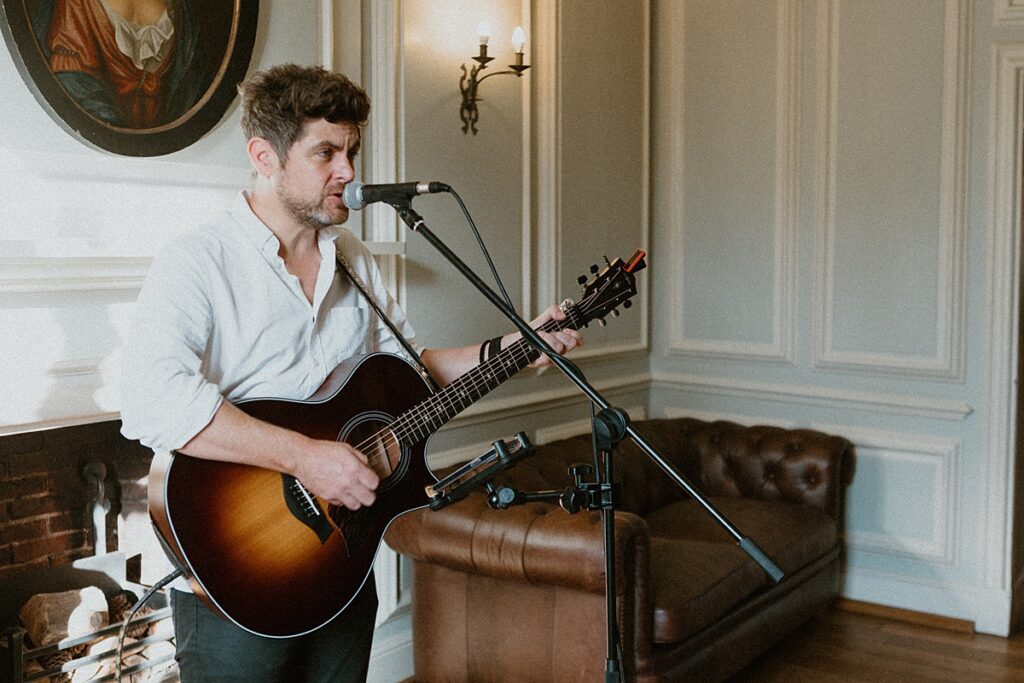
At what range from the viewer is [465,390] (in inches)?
80.4

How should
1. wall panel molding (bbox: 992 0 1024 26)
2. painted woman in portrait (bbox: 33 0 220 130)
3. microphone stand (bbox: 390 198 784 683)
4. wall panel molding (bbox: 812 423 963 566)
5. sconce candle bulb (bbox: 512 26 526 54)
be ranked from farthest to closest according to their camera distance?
wall panel molding (bbox: 812 423 963 566)
wall panel molding (bbox: 992 0 1024 26)
sconce candle bulb (bbox: 512 26 526 54)
painted woman in portrait (bbox: 33 0 220 130)
microphone stand (bbox: 390 198 784 683)

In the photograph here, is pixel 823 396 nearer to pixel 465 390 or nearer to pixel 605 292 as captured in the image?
pixel 605 292

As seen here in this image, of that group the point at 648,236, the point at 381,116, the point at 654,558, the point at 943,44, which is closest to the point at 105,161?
the point at 381,116

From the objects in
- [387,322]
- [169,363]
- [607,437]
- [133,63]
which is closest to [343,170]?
[387,322]

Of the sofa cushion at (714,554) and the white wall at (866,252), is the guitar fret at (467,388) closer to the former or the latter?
the sofa cushion at (714,554)

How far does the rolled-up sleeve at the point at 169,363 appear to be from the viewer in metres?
1.66

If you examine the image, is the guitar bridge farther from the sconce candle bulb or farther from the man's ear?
the sconce candle bulb

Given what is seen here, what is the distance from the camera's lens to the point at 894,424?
13.2 ft

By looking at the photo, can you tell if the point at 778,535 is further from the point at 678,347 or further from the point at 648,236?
the point at 648,236

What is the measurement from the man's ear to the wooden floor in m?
2.38

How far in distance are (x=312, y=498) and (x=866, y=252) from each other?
292 cm

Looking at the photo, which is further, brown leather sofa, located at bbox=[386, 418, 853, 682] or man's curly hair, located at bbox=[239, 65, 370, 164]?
brown leather sofa, located at bbox=[386, 418, 853, 682]

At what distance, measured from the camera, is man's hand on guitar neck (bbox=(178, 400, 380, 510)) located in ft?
5.55

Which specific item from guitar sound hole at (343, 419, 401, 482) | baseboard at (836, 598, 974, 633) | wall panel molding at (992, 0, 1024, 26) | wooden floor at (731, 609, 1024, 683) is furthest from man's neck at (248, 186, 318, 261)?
baseboard at (836, 598, 974, 633)
